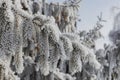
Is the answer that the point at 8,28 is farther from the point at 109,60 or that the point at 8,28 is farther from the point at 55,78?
the point at 109,60

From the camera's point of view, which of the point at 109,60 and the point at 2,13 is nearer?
the point at 2,13

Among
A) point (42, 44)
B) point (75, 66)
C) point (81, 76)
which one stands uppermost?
point (42, 44)

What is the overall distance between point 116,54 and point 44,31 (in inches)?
189

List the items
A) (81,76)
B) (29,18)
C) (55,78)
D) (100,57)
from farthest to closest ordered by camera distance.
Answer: (100,57)
(81,76)
(55,78)
(29,18)

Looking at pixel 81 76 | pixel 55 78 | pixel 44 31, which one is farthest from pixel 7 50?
pixel 81 76

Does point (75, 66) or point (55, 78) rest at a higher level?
point (75, 66)

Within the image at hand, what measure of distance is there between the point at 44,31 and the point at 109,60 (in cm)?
513

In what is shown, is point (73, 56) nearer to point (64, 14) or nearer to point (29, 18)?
point (29, 18)

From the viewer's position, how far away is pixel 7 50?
87.0 inches

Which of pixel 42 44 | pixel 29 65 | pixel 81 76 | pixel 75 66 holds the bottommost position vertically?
pixel 81 76

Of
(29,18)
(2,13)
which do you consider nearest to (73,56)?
(29,18)

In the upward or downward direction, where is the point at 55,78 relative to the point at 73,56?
downward

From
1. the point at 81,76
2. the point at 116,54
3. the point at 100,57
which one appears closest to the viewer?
the point at 81,76

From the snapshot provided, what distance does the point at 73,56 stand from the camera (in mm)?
2561
